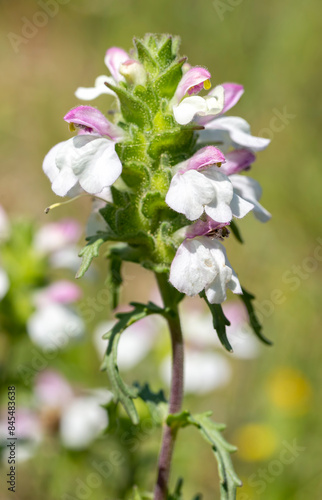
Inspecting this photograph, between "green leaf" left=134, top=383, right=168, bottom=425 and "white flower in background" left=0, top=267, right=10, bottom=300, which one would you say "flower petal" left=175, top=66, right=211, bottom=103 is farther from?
"white flower in background" left=0, top=267, right=10, bottom=300

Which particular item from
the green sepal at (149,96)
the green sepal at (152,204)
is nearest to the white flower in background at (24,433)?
the green sepal at (152,204)

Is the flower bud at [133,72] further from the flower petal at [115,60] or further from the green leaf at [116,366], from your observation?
the green leaf at [116,366]

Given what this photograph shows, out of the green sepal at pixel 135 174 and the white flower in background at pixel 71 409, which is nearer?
the green sepal at pixel 135 174

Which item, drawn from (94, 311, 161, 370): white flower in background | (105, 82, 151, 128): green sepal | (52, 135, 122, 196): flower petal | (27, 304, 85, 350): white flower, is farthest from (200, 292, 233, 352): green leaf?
(94, 311, 161, 370): white flower in background

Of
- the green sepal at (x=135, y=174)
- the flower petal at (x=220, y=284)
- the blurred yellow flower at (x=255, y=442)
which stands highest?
the green sepal at (x=135, y=174)

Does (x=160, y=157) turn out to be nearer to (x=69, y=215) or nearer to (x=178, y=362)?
(x=178, y=362)

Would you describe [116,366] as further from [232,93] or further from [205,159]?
[232,93]
